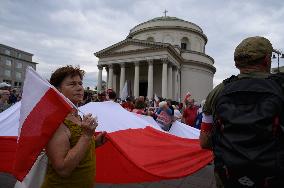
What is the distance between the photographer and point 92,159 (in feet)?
9.55

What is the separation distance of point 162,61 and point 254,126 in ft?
147

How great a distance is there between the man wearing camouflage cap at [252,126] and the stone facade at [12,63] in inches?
3597

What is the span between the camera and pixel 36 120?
262 cm

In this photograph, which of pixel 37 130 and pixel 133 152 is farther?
→ pixel 133 152

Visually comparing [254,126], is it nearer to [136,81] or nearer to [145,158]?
[145,158]

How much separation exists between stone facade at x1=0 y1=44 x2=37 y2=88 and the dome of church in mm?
44232

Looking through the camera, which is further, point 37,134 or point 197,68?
point 197,68

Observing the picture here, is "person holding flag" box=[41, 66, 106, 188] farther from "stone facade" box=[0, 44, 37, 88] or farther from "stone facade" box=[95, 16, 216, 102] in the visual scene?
"stone facade" box=[0, 44, 37, 88]

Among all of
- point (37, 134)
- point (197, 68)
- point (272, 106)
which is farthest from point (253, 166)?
point (197, 68)

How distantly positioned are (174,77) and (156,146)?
1856 inches

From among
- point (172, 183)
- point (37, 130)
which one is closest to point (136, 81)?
point (172, 183)

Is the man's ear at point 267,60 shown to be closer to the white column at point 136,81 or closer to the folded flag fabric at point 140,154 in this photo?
the folded flag fabric at point 140,154

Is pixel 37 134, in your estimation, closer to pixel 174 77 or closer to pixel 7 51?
pixel 174 77

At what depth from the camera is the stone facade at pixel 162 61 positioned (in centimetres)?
4756
